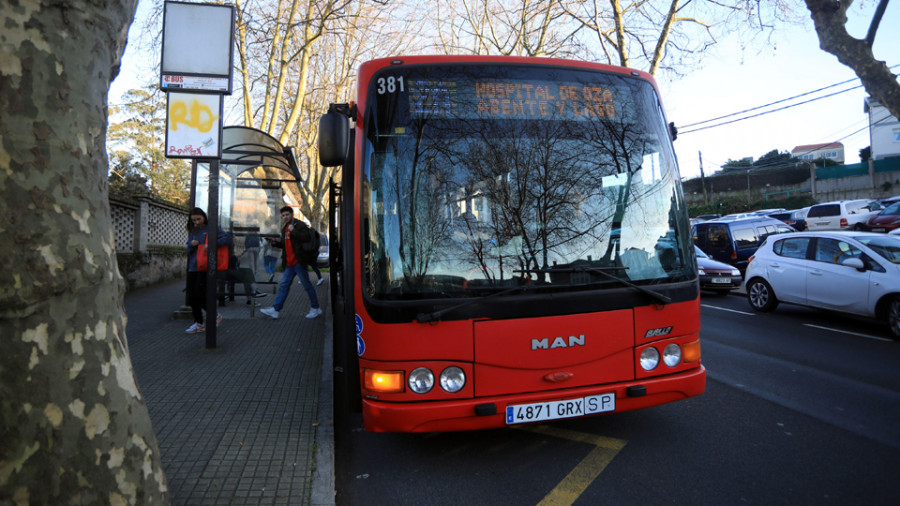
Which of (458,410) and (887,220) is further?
(887,220)

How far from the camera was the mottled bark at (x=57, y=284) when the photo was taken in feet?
5.90

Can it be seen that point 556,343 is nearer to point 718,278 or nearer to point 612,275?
point 612,275

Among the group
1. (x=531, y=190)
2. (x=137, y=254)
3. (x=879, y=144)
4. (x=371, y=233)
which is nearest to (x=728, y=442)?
(x=531, y=190)

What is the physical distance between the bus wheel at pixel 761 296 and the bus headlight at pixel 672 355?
7.50 m

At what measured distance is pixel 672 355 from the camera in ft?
12.2

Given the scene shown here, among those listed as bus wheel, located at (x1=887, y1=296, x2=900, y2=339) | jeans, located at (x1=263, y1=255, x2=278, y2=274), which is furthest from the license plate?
jeans, located at (x1=263, y1=255, x2=278, y2=274)

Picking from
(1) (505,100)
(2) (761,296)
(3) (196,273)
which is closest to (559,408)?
(1) (505,100)

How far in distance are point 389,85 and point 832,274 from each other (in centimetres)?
814

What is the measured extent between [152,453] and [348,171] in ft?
8.10

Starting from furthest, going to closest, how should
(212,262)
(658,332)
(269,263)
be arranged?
(269,263) → (212,262) → (658,332)

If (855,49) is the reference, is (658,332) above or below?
below

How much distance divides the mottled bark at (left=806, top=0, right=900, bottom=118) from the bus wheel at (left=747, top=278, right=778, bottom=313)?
3.68m

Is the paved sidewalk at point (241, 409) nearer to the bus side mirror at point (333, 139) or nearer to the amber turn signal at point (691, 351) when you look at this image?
the bus side mirror at point (333, 139)

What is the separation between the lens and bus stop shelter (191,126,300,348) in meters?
10.4
